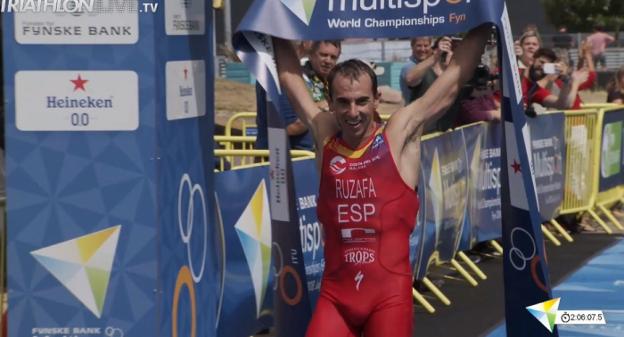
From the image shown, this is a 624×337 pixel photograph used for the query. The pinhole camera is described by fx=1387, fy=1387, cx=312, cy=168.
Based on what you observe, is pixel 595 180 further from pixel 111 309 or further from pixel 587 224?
pixel 111 309

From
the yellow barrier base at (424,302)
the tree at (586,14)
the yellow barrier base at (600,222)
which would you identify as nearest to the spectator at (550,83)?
the yellow barrier base at (600,222)

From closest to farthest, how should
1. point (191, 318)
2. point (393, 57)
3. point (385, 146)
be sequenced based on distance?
point (385, 146), point (191, 318), point (393, 57)

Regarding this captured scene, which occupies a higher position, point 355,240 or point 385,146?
point 385,146

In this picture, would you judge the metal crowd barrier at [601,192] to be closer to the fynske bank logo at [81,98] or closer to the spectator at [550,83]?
the spectator at [550,83]

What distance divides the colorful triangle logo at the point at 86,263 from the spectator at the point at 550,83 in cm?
918

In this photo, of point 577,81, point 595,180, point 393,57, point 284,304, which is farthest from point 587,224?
point 393,57

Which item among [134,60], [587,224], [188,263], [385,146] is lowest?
[587,224]

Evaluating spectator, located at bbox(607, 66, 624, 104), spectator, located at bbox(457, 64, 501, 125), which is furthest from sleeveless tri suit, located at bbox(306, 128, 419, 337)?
spectator, located at bbox(607, 66, 624, 104)

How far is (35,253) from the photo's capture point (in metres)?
6.21

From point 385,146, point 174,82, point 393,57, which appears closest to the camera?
point 385,146

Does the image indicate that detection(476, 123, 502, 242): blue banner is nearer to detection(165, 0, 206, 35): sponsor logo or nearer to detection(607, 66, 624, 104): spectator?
detection(607, 66, 624, 104): spectator

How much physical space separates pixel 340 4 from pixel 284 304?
4.82ft

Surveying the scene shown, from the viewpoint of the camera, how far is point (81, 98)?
6043mm

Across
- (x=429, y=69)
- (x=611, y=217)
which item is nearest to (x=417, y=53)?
(x=429, y=69)
